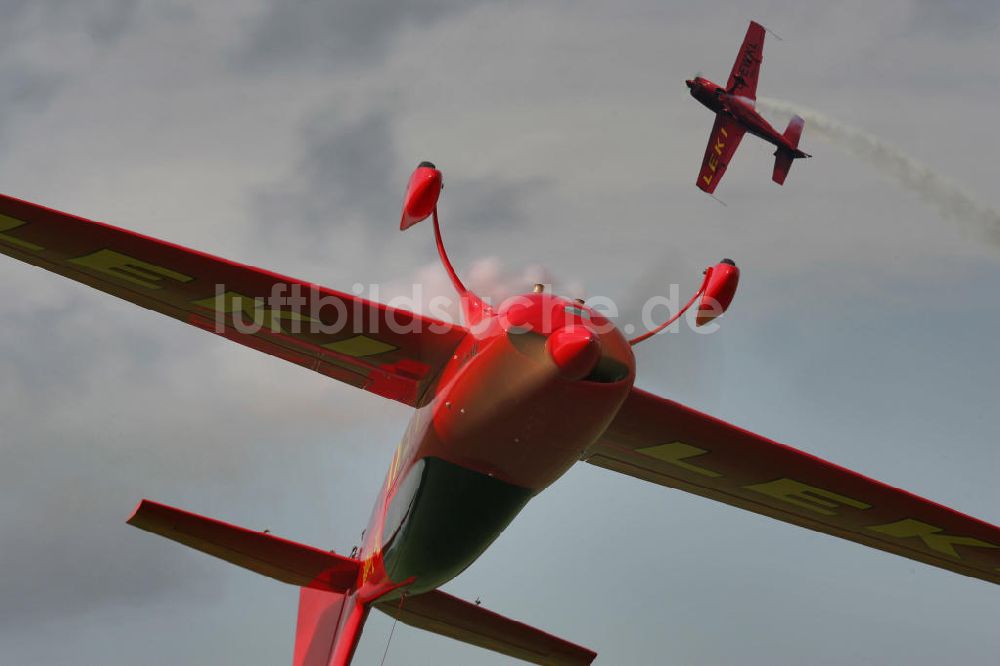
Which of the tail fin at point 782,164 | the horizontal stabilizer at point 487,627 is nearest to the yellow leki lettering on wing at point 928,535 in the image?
the horizontal stabilizer at point 487,627

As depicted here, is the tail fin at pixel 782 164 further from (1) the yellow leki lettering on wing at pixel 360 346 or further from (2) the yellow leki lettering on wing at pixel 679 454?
(1) the yellow leki lettering on wing at pixel 360 346

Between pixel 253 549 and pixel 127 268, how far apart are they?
5.46 m

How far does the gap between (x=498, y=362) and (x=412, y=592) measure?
5533mm

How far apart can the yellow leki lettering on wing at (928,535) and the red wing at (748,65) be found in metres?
39.8

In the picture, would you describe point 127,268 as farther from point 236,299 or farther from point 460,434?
point 460,434

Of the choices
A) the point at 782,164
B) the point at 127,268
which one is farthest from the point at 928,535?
the point at 782,164

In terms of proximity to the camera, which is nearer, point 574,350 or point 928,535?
point 574,350

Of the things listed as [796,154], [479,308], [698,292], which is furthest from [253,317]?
[796,154]

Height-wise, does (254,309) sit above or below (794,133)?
below

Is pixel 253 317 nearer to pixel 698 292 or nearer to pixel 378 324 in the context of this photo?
pixel 378 324

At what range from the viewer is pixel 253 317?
12875mm

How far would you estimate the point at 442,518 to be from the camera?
12438mm

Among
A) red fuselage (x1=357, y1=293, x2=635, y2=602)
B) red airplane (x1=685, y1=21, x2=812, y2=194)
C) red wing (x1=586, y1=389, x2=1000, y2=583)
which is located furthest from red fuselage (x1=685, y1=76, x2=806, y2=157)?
red fuselage (x1=357, y1=293, x2=635, y2=602)

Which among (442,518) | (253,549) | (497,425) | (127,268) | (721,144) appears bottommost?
(253,549)
